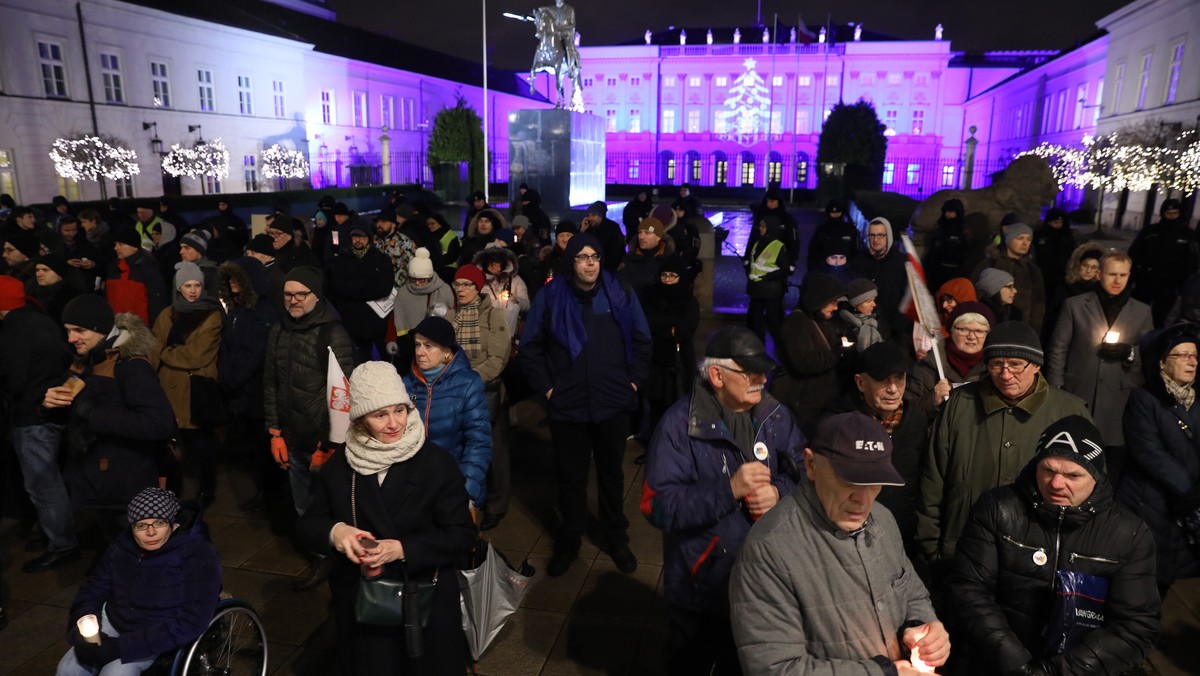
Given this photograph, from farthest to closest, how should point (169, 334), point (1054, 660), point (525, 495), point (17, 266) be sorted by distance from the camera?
point (17, 266), point (525, 495), point (169, 334), point (1054, 660)

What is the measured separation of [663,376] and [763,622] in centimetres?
473

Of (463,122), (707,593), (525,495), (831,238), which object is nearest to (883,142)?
(463,122)

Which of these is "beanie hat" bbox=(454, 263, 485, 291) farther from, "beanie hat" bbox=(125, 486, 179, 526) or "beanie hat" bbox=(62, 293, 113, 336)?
"beanie hat" bbox=(125, 486, 179, 526)

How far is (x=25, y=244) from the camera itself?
7469 millimetres

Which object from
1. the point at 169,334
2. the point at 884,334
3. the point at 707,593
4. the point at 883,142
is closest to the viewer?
the point at 707,593

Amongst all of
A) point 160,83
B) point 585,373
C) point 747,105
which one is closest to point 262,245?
point 585,373

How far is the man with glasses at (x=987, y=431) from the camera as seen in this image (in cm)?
360

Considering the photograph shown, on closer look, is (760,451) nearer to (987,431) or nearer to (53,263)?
(987,431)

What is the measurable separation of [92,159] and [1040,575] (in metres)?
33.6

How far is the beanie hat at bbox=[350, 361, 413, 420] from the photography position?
293 cm

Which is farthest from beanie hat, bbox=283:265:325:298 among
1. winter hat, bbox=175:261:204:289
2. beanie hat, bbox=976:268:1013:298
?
beanie hat, bbox=976:268:1013:298

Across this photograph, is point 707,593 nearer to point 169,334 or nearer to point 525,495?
point 525,495

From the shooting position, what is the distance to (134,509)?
10.9 feet

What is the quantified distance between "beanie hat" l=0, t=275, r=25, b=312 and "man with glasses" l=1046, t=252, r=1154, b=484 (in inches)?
286
